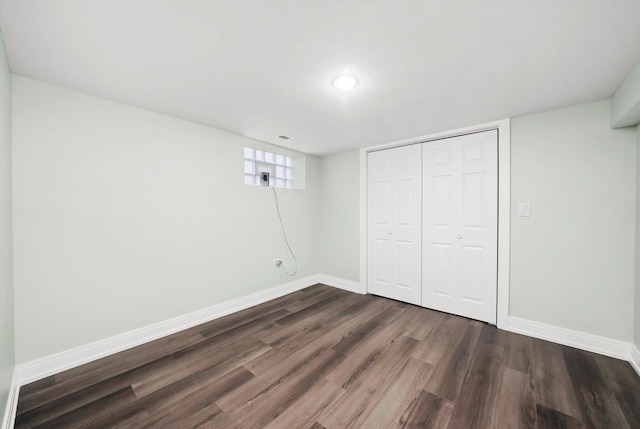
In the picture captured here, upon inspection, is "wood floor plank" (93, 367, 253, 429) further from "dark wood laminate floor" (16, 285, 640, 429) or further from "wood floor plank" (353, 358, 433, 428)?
"wood floor plank" (353, 358, 433, 428)

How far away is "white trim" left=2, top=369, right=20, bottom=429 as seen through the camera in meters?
→ 1.35

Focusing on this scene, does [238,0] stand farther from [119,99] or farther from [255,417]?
[255,417]

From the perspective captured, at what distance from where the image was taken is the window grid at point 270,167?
11.0ft

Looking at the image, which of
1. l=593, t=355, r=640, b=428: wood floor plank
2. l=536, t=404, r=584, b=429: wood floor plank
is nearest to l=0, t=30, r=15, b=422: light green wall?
l=536, t=404, r=584, b=429: wood floor plank

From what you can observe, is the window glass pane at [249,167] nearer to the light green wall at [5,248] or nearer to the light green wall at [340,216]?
the light green wall at [340,216]

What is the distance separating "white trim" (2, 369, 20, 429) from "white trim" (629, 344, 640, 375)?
13.6 ft

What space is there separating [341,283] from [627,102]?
11.4ft

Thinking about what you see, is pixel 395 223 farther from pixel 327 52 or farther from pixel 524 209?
pixel 327 52

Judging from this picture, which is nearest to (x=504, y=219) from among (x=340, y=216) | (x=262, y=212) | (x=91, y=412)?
(x=340, y=216)

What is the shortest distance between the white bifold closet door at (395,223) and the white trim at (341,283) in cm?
17

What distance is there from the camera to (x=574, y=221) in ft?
7.26

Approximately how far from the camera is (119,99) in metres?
2.11

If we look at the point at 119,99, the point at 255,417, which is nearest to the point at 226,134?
the point at 119,99

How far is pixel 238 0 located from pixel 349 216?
304 cm
